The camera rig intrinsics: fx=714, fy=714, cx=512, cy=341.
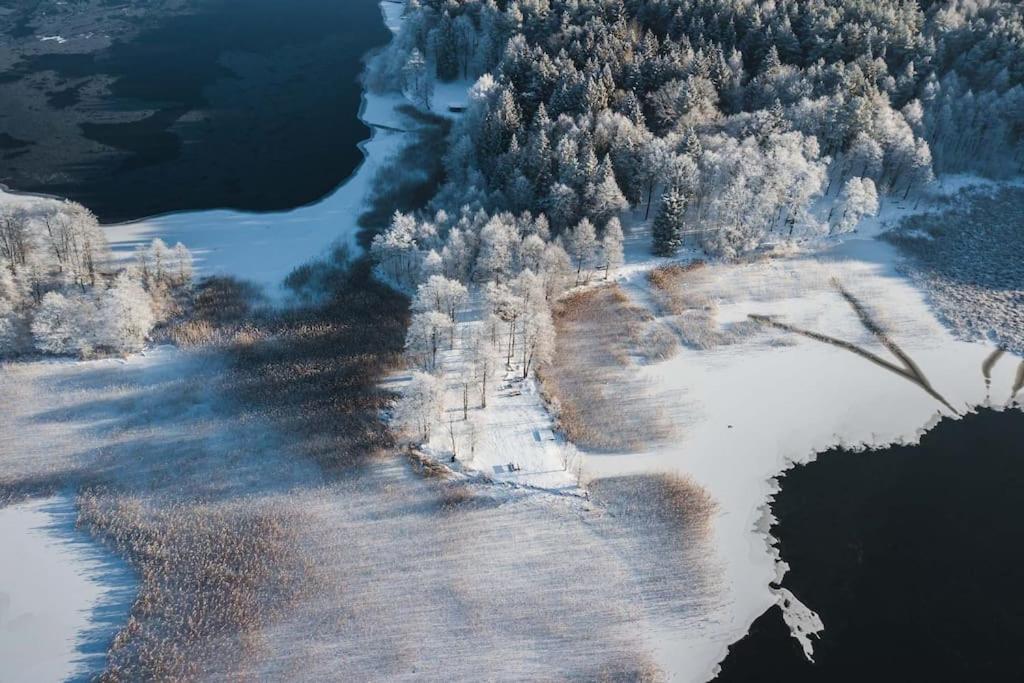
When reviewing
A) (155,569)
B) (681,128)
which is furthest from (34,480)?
(681,128)

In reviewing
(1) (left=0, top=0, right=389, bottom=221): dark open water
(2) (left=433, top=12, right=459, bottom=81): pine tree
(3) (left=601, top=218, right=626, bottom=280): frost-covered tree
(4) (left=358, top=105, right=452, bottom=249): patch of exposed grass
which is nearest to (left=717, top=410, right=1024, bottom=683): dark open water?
(3) (left=601, top=218, right=626, bottom=280): frost-covered tree

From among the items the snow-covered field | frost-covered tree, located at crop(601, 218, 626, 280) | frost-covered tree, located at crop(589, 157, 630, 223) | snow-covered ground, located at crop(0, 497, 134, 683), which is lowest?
snow-covered ground, located at crop(0, 497, 134, 683)

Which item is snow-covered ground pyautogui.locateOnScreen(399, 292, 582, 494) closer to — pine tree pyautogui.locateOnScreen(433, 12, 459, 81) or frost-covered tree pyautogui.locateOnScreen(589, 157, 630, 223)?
frost-covered tree pyautogui.locateOnScreen(589, 157, 630, 223)

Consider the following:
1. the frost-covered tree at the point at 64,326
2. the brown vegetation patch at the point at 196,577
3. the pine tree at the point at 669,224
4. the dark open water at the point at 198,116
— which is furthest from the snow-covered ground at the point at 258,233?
the pine tree at the point at 669,224

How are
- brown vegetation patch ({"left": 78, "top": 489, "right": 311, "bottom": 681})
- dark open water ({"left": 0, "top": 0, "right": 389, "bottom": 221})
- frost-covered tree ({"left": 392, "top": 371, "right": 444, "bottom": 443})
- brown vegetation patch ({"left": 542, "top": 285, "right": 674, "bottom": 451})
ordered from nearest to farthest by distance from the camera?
brown vegetation patch ({"left": 78, "top": 489, "right": 311, "bottom": 681})
frost-covered tree ({"left": 392, "top": 371, "right": 444, "bottom": 443})
brown vegetation patch ({"left": 542, "top": 285, "right": 674, "bottom": 451})
dark open water ({"left": 0, "top": 0, "right": 389, "bottom": 221})

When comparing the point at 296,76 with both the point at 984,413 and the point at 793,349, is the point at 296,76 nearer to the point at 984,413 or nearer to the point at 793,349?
the point at 793,349
